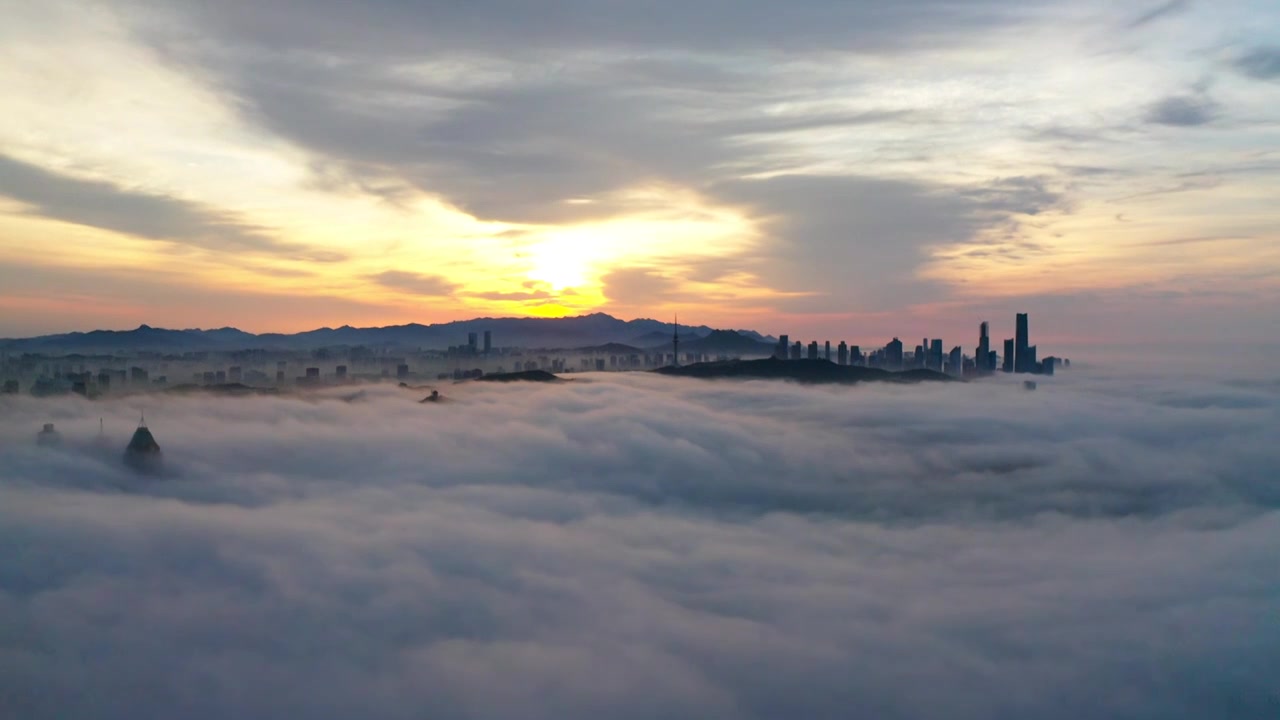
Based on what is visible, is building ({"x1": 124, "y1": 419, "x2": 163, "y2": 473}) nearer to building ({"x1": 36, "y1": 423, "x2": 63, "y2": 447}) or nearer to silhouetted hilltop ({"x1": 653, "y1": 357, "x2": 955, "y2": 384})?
building ({"x1": 36, "y1": 423, "x2": 63, "y2": 447})

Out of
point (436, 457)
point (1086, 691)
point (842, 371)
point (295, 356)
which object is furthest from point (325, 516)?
point (842, 371)

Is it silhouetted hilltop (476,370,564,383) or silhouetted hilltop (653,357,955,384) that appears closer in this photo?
silhouetted hilltop (476,370,564,383)

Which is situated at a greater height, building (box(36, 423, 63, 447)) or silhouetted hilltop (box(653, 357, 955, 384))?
silhouetted hilltop (box(653, 357, 955, 384))

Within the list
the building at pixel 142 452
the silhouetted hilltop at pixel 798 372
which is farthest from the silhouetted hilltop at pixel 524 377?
the building at pixel 142 452

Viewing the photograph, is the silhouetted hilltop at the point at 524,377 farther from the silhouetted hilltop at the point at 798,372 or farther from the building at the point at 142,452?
the building at the point at 142,452

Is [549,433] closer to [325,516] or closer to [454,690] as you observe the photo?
[325,516]

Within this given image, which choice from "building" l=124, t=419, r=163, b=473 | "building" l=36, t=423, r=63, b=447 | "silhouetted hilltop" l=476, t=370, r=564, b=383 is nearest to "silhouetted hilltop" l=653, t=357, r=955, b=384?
"silhouetted hilltop" l=476, t=370, r=564, b=383
